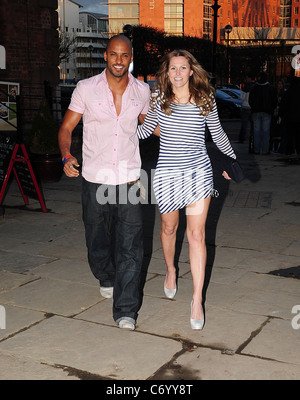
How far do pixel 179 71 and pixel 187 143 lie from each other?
491 mm

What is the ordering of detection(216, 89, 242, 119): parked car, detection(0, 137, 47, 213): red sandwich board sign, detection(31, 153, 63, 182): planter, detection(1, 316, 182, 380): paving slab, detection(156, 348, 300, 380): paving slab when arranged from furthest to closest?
detection(216, 89, 242, 119): parked car
detection(31, 153, 63, 182): planter
detection(0, 137, 47, 213): red sandwich board sign
detection(1, 316, 182, 380): paving slab
detection(156, 348, 300, 380): paving slab

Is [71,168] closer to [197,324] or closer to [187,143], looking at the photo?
[187,143]

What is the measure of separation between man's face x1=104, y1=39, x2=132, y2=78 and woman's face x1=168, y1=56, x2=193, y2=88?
0.31m

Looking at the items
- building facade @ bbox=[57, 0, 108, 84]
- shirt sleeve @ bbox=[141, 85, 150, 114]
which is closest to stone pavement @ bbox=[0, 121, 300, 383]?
shirt sleeve @ bbox=[141, 85, 150, 114]

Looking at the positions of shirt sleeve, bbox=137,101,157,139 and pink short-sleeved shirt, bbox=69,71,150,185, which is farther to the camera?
shirt sleeve, bbox=137,101,157,139

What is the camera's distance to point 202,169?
400 cm

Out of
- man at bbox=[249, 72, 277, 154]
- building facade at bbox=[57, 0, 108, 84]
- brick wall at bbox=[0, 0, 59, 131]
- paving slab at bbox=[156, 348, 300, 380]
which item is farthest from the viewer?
building facade at bbox=[57, 0, 108, 84]

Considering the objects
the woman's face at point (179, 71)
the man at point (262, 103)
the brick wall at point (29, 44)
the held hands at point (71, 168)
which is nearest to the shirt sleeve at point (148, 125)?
the woman's face at point (179, 71)

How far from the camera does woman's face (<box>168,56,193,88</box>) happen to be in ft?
12.8

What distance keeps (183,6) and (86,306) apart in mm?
113166

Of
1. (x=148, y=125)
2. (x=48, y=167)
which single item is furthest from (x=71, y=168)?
(x=48, y=167)

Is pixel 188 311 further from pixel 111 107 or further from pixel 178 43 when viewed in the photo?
pixel 178 43

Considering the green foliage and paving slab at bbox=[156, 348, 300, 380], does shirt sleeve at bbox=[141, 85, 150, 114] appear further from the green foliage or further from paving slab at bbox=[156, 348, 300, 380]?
the green foliage

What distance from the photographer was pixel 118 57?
154 inches
